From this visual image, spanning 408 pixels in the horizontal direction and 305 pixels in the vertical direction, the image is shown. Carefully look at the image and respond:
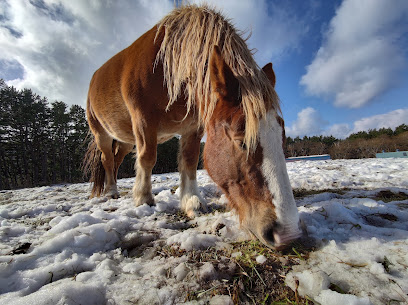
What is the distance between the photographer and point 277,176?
1364 mm

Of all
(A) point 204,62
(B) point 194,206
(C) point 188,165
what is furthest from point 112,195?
(A) point 204,62

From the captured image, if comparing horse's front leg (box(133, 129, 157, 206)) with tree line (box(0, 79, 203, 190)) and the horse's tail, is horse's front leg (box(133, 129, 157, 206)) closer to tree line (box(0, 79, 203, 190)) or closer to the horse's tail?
the horse's tail

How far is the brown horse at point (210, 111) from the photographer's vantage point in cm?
139

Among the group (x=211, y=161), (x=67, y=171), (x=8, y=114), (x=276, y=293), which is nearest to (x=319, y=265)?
(x=276, y=293)

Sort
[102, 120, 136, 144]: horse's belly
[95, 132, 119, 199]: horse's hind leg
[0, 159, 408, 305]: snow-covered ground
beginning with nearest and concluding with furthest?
[0, 159, 408, 305]: snow-covered ground → [102, 120, 136, 144]: horse's belly → [95, 132, 119, 199]: horse's hind leg

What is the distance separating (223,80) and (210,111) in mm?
303

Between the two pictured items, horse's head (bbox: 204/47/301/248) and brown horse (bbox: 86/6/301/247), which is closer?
horse's head (bbox: 204/47/301/248)

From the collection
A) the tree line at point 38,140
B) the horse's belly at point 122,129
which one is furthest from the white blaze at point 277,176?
the tree line at point 38,140

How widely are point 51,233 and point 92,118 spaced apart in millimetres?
3464

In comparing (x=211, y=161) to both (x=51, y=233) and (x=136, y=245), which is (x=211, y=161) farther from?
(x=51, y=233)

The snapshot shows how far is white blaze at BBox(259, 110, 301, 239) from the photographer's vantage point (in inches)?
48.7

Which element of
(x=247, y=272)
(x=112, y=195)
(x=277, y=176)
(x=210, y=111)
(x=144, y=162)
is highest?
(x=210, y=111)

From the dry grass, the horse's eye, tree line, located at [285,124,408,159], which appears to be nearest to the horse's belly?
the horse's eye

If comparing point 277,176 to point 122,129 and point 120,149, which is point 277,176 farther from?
point 120,149
